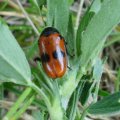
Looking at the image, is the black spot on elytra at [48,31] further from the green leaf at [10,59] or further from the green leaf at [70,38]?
the green leaf at [10,59]

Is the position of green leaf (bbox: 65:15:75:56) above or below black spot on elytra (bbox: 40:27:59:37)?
below

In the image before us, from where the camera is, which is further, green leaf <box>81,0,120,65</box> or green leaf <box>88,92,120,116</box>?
green leaf <box>88,92,120,116</box>

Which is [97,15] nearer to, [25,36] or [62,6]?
[62,6]

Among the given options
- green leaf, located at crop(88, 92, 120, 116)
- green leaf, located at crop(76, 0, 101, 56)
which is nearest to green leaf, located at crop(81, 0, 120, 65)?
green leaf, located at crop(76, 0, 101, 56)

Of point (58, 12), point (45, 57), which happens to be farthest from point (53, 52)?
point (58, 12)

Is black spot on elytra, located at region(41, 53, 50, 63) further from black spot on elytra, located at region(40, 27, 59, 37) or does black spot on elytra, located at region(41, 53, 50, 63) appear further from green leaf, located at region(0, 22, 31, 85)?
green leaf, located at region(0, 22, 31, 85)

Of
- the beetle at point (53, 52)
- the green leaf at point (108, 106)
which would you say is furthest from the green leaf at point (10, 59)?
the green leaf at point (108, 106)
